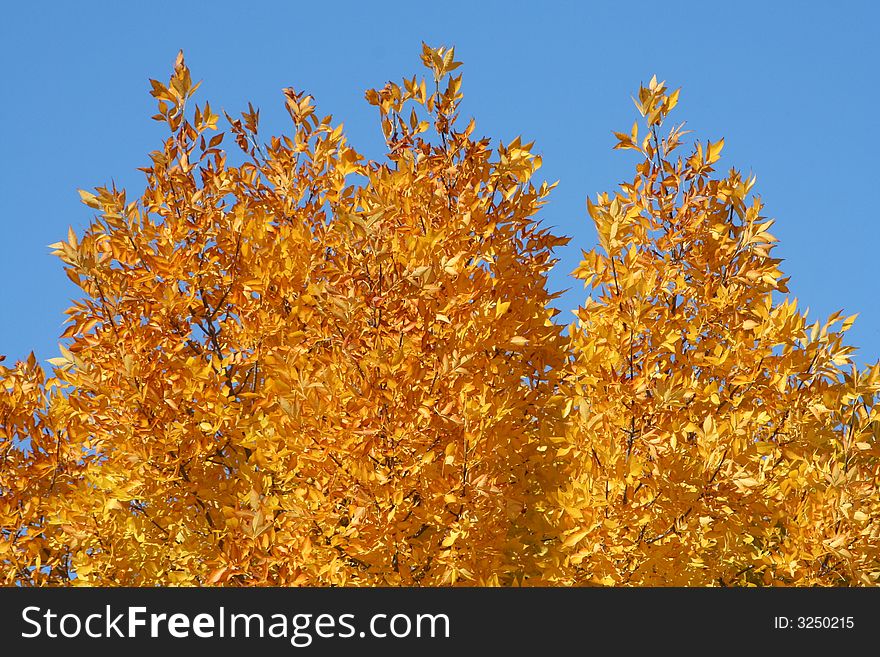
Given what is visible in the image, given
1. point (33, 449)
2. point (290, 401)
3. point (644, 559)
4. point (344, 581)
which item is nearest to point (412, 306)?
point (290, 401)

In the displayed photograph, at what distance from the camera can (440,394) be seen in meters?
7.85

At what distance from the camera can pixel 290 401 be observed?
7.66m

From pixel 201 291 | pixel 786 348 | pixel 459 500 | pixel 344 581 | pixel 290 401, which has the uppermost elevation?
pixel 201 291

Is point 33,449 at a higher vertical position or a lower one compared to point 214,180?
lower

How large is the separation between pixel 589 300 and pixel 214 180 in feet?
11.5

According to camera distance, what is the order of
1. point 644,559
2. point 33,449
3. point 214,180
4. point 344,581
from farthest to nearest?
point 33,449 → point 214,180 → point 644,559 → point 344,581

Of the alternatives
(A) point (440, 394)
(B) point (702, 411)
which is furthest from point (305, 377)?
(B) point (702, 411)

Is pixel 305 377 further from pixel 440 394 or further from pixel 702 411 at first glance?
pixel 702 411

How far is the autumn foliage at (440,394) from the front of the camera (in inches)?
303

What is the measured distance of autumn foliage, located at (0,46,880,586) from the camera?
770 cm
